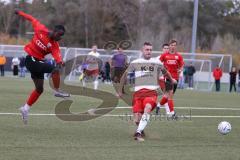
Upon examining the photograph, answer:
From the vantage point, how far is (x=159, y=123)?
49.8 feet

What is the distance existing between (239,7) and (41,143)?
80.0 metres

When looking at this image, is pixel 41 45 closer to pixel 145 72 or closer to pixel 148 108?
pixel 145 72

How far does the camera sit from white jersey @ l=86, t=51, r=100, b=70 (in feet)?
98.0

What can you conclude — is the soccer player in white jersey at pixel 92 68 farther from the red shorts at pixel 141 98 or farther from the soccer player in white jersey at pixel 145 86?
the red shorts at pixel 141 98

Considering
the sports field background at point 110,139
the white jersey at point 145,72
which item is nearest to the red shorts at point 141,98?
the white jersey at point 145,72

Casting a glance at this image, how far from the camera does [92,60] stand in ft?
100

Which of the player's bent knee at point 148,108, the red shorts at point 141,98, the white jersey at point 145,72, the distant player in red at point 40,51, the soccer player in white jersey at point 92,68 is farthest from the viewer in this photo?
the soccer player in white jersey at point 92,68

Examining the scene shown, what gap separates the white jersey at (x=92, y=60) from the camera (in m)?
29.9

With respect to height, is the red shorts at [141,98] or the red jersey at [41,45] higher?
the red jersey at [41,45]

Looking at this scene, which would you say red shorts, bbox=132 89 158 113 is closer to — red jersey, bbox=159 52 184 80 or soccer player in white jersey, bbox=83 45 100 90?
red jersey, bbox=159 52 184 80

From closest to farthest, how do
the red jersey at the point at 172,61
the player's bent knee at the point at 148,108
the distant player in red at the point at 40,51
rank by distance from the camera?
1. the player's bent knee at the point at 148,108
2. the distant player in red at the point at 40,51
3. the red jersey at the point at 172,61

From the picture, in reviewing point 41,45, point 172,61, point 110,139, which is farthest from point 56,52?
point 172,61

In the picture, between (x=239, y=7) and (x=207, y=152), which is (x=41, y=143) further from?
(x=239, y=7)

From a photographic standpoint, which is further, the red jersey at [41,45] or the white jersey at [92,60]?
the white jersey at [92,60]
